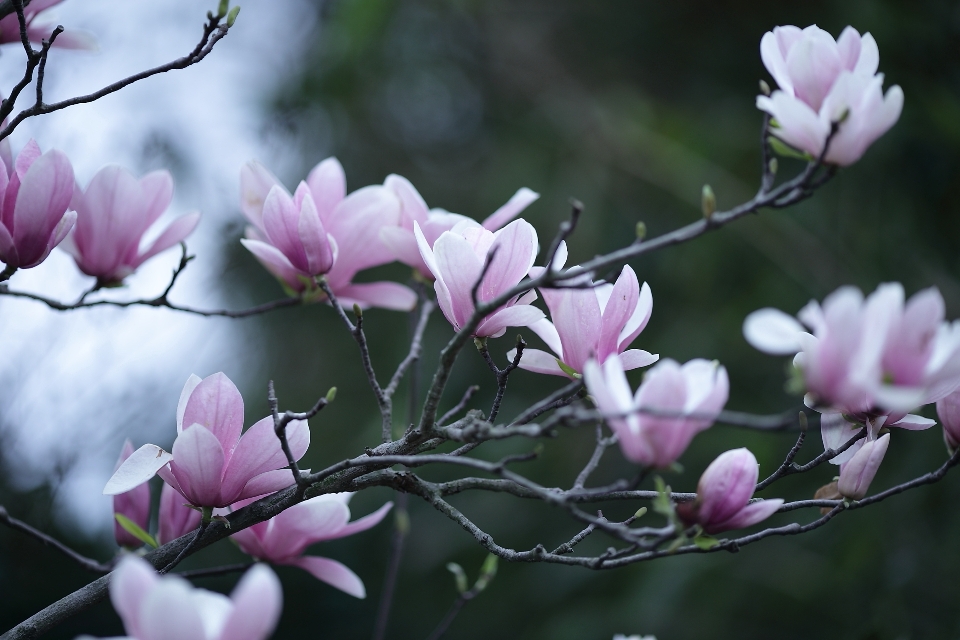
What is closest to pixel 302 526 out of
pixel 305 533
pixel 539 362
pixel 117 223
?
pixel 305 533

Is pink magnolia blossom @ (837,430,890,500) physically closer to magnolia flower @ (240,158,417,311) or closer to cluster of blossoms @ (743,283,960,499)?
cluster of blossoms @ (743,283,960,499)

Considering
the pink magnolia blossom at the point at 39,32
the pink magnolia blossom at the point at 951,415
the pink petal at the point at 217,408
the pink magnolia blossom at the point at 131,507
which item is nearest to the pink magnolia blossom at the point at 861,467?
the pink magnolia blossom at the point at 951,415

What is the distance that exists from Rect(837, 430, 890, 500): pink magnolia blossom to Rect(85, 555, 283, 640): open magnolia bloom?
415 mm

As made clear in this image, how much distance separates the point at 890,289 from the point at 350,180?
252 cm

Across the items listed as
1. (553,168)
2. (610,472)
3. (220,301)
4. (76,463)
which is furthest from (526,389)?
(76,463)

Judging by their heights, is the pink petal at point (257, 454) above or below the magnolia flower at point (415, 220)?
below

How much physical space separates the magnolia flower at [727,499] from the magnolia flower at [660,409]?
7 centimetres

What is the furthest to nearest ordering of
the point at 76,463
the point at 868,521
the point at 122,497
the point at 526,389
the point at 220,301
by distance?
the point at 526,389, the point at 220,301, the point at 868,521, the point at 76,463, the point at 122,497

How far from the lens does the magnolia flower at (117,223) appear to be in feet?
2.07

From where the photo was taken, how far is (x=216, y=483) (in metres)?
0.49

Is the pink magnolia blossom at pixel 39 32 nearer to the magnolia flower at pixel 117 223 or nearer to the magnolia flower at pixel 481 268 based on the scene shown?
the magnolia flower at pixel 117 223

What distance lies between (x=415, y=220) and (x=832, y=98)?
0.34 metres

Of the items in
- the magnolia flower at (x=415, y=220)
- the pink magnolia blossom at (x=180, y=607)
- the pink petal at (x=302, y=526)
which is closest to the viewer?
the pink magnolia blossom at (x=180, y=607)

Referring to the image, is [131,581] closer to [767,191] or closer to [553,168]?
[767,191]
